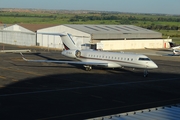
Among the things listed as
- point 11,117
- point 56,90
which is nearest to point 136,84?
point 56,90

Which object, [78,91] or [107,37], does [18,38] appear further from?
[78,91]

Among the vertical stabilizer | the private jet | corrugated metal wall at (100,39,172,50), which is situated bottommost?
corrugated metal wall at (100,39,172,50)

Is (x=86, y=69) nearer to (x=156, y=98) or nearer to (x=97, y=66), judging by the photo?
(x=97, y=66)

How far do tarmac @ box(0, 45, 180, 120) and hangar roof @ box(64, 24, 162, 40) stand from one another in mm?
34854

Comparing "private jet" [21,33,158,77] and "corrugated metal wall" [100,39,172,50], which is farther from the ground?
"private jet" [21,33,158,77]

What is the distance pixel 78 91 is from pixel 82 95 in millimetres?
1897

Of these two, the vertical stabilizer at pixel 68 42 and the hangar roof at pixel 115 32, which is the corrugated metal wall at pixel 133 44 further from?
the vertical stabilizer at pixel 68 42

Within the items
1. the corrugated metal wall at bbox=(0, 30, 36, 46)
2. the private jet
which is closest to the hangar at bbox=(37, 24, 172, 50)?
the corrugated metal wall at bbox=(0, 30, 36, 46)

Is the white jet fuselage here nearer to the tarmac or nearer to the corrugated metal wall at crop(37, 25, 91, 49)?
the tarmac

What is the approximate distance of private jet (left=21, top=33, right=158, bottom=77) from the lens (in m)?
44.3

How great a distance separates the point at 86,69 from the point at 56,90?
13728 mm

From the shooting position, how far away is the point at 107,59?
47.2m

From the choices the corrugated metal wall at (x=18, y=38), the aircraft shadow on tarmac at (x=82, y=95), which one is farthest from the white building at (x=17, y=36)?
the aircraft shadow on tarmac at (x=82, y=95)

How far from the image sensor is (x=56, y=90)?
3488cm
